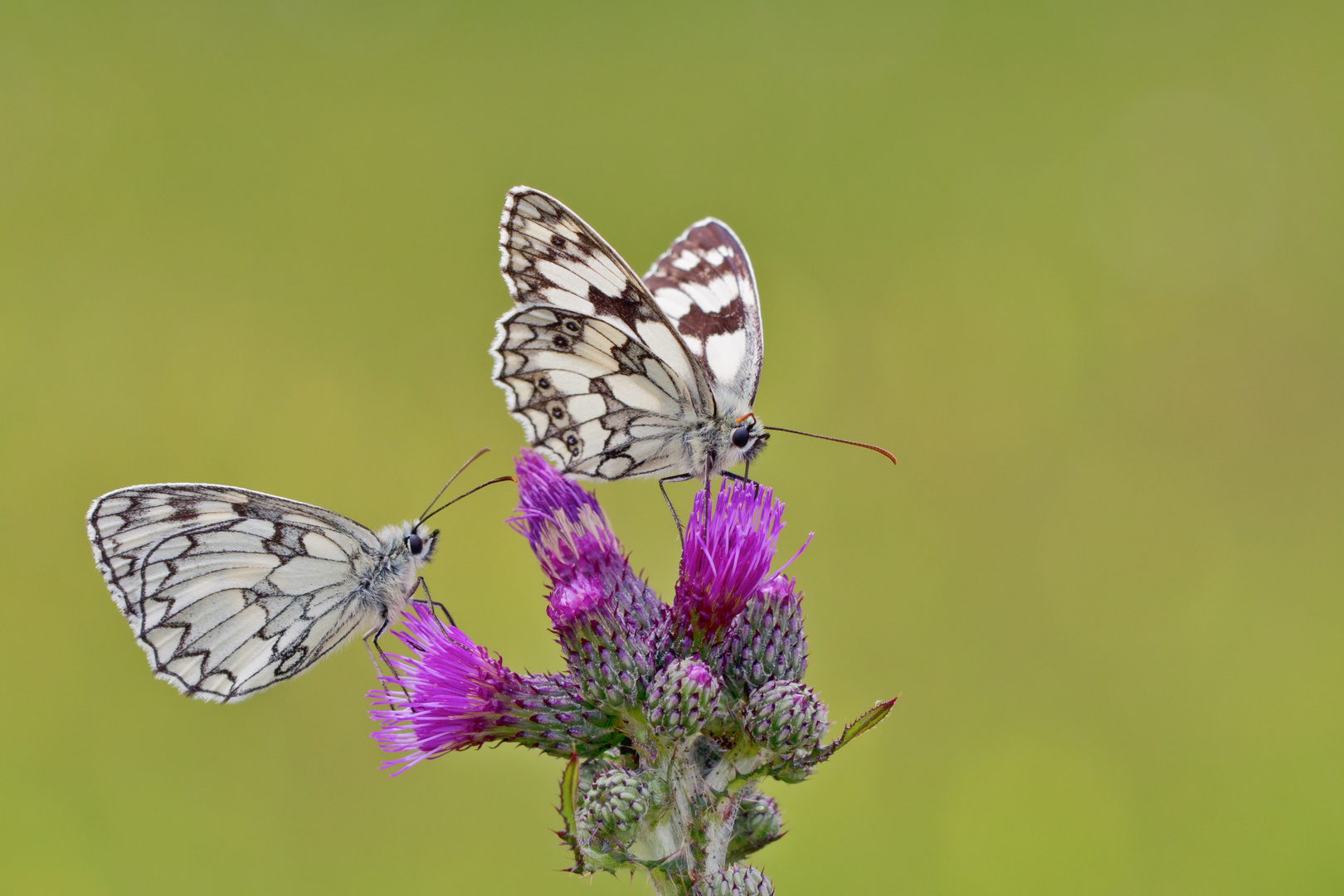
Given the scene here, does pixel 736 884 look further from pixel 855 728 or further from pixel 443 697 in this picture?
pixel 443 697

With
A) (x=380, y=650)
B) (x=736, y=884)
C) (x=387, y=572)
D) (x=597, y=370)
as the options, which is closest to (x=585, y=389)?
(x=597, y=370)

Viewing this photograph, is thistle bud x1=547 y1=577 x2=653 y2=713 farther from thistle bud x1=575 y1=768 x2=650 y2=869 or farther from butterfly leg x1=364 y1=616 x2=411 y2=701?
butterfly leg x1=364 y1=616 x2=411 y2=701

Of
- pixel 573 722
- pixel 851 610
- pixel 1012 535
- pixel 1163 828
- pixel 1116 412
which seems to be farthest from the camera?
pixel 1116 412

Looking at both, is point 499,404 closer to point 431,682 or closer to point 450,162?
point 450,162

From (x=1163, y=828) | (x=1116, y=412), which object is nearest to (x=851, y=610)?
(x=1163, y=828)

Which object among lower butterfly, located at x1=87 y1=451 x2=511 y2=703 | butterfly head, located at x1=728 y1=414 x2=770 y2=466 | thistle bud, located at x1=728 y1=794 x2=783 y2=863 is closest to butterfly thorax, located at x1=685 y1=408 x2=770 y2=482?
butterfly head, located at x1=728 y1=414 x2=770 y2=466

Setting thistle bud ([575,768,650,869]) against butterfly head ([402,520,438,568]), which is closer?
thistle bud ([575,768,650,869])

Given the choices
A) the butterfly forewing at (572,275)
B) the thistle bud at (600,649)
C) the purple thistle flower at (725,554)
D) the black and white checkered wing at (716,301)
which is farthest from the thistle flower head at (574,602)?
the black and white checkered wing at (716,301)
